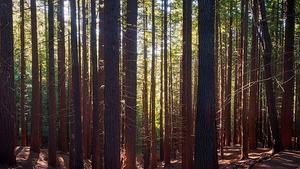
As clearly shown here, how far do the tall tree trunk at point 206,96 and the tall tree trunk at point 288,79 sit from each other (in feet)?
28.6

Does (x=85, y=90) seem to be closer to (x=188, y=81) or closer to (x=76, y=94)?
(x=188, y=81)

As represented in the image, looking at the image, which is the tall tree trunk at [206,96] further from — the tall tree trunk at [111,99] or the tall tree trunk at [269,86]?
the tall tree trunk at [269,86]

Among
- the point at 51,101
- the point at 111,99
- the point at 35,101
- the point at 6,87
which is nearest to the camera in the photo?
the point at 111,99

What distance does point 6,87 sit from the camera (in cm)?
1220

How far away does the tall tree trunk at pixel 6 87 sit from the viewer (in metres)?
12.0

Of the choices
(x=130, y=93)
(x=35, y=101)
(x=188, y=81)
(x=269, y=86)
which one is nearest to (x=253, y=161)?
(x=269, y=86)

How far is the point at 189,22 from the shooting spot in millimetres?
17234

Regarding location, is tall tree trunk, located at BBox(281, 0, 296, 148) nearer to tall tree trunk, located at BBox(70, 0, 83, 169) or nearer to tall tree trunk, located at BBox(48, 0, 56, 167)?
tall tree trunk, located at BBox(70, 0, 83, 169)

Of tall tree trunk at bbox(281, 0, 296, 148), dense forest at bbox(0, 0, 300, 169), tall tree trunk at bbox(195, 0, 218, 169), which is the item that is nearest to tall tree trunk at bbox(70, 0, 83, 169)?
dense forest at bbox(0, 0, 300, 169)

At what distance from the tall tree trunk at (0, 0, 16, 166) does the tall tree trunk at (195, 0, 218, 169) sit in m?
6.15

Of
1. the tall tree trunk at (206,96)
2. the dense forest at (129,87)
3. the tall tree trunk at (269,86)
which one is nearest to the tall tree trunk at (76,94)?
the dense forest at (129,87)

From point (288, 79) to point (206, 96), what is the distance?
352 inches

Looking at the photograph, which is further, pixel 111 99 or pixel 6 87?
pixel 6 87

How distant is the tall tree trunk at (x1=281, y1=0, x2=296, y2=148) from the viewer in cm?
1667
